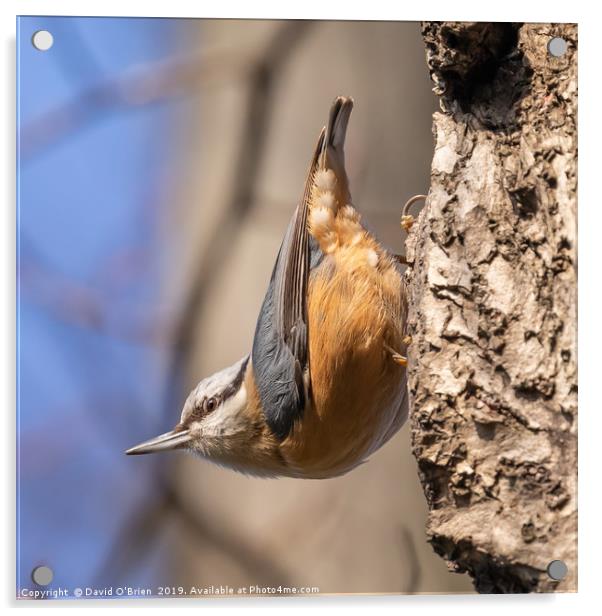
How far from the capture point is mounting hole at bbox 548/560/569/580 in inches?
58.2

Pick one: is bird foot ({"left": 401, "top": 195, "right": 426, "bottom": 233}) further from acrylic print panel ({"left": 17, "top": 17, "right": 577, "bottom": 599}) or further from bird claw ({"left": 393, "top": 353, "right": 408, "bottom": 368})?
bird claw ({"left": 393, "top": 353, "right": 408, "bottom": 368})

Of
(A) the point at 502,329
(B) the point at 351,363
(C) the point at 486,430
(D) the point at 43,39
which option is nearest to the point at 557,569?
(C) the point at 486,430

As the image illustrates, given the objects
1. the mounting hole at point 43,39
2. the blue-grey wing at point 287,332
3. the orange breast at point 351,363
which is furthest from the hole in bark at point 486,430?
the mounting hole at point 43,39

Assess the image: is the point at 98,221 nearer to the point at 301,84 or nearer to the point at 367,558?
the point at 301,84

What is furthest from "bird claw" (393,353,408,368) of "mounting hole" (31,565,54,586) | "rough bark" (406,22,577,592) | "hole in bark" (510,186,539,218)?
"mounting hole" (31,565,54,586)

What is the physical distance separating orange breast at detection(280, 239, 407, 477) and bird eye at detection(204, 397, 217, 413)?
0.64 ft

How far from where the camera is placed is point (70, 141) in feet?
5.64

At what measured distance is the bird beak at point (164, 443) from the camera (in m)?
1.76

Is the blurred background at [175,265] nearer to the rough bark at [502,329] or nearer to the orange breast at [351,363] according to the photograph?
the orange breast at [351,363]

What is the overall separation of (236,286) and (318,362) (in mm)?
284

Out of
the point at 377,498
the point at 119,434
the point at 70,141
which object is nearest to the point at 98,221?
the point at 70,141

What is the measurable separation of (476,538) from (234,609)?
0.58 m
